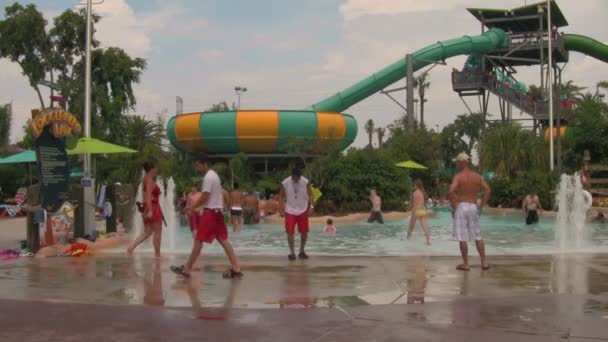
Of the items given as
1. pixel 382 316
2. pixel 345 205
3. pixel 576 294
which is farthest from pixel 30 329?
pixel 345 205

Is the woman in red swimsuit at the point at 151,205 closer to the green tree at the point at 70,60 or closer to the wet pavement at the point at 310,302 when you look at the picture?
the wet pavement at the point at 310,302

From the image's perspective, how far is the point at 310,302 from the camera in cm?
662

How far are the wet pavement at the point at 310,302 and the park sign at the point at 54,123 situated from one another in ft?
7.77

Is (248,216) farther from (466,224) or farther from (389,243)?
(466,224)

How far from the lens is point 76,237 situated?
12297 mm

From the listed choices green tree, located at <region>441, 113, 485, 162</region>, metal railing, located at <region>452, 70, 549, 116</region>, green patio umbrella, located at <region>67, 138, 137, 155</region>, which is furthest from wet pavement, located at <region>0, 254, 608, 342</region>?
green tree, located at <region>441, 113, 485, 162</region>

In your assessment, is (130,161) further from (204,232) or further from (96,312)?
(96,312)

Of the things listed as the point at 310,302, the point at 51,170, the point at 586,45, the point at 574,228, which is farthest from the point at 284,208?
the point at 586,45

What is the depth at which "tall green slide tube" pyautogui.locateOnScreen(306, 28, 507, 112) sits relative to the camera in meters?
41.8

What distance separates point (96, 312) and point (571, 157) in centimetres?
3203

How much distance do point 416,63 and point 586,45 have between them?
12068 millimetres

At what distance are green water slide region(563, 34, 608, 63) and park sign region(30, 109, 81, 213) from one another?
39.9m

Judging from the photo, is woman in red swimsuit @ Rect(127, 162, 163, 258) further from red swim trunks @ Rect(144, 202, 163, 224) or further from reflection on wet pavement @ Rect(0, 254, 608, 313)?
reflection on wet pavement @ Rect(0, 254, 608, 313)

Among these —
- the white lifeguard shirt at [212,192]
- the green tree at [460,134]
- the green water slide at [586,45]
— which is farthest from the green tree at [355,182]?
the green tree at [460,134]
